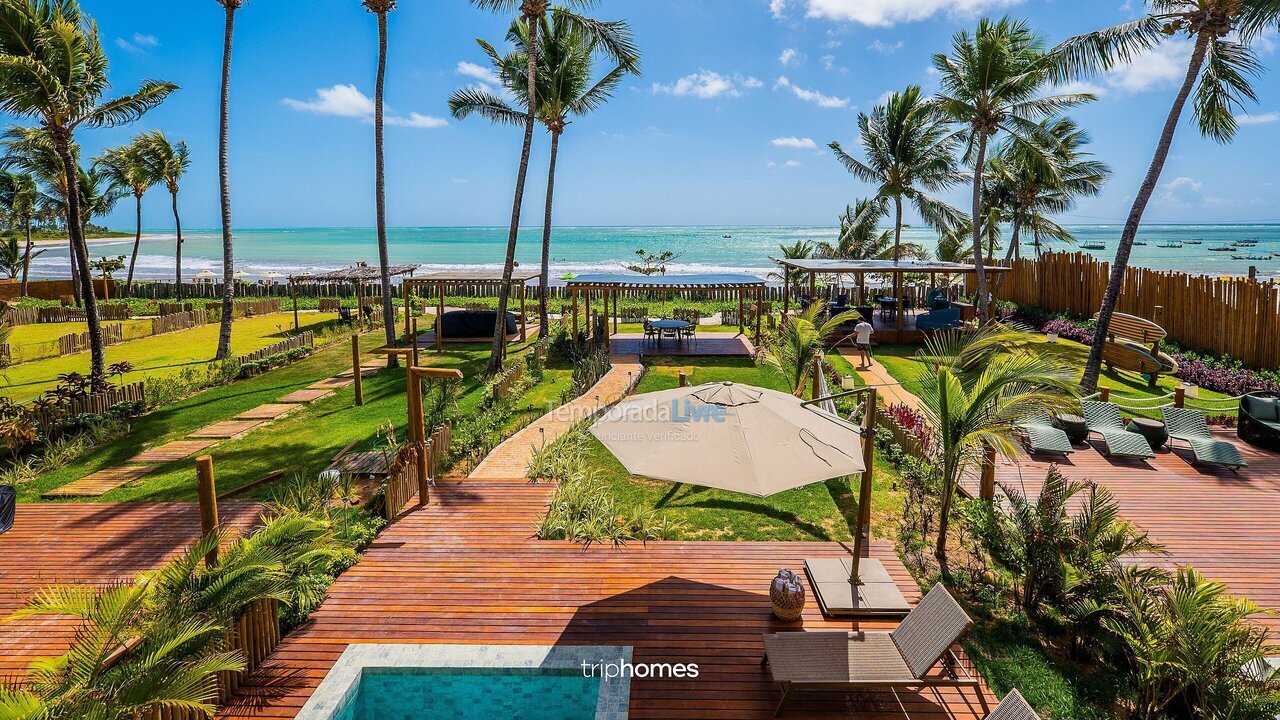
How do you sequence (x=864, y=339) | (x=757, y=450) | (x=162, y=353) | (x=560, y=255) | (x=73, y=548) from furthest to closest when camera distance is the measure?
(x=560, y=255)
(x=162, y=353)
(x=864, y=339)
(x=73, y=548)
(x=757, y=450)

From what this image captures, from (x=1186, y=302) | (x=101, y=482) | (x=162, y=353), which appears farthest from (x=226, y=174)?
(x=1186, y=302)

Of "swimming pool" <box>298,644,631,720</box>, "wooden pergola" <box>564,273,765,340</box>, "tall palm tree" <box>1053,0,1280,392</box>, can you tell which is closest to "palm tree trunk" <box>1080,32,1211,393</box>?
"tall palm tree" <box>1053,0,1280,392</box>

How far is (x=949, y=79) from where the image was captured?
2045 cm

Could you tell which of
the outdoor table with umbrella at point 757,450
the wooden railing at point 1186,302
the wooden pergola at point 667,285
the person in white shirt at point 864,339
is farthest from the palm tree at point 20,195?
the wooden railing at point 1186,302

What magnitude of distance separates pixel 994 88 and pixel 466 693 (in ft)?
70.8

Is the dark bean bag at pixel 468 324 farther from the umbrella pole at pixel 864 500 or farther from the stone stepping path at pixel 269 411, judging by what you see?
the umbrella pole at pixel 864 500

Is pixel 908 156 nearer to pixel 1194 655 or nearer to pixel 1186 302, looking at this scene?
pixel 1186 302

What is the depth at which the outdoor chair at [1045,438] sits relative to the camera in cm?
998

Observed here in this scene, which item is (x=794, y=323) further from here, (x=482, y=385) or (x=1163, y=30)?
(x=1163, y=30)

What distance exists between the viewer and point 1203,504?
8219mm

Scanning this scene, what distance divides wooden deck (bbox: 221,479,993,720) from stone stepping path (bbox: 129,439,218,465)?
18.8ft

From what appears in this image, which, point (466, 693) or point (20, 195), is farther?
point (20, 195)

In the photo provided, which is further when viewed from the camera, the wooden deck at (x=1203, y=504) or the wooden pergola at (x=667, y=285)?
the wooden pergola at (x=667, y=285)

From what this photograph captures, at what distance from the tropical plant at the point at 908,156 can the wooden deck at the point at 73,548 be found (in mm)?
24377
